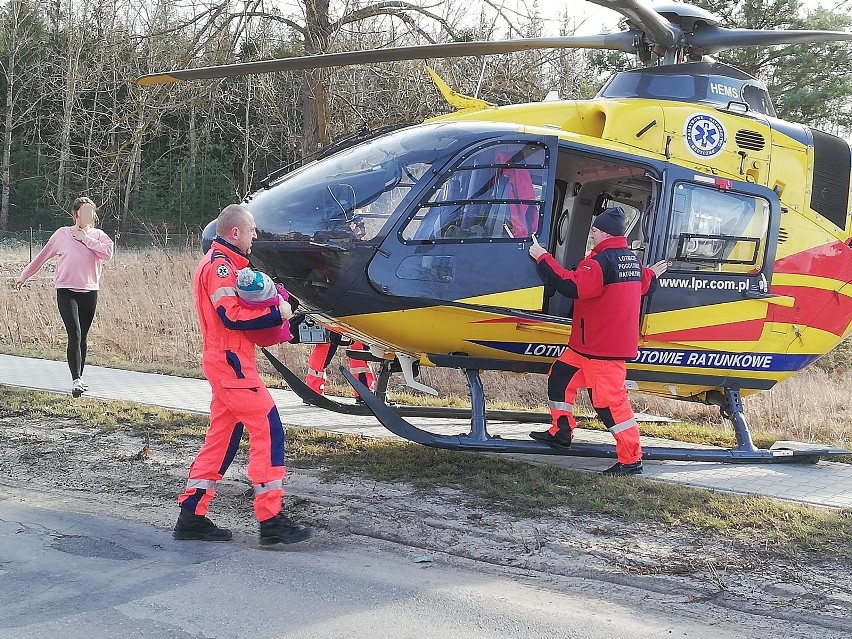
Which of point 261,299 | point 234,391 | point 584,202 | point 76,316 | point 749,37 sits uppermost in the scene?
point 749,37

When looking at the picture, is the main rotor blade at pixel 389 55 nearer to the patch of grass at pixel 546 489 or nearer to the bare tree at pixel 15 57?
the patch of grass at pixel 546 489

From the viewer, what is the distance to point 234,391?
5.10 m

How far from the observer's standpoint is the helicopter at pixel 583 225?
20.8 ft

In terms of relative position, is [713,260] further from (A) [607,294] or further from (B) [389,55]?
(B) [389,55]

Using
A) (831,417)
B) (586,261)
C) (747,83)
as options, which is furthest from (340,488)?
(831,417)

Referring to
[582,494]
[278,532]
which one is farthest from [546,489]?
[278,532]

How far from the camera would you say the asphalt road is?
393 centimetres

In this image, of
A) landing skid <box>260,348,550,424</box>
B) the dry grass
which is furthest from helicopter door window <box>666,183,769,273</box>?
the dry grass

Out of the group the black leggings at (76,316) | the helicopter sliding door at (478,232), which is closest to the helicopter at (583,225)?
the helicopter sliding door at (478,232)

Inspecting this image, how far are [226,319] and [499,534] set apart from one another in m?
2.03

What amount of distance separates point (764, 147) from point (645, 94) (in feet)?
3.48

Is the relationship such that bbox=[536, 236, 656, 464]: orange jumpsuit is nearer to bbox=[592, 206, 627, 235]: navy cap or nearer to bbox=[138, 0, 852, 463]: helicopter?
bbox=[592, 206, 627, 235]: navy cap

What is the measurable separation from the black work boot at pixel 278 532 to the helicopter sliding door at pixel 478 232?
6.00 feet

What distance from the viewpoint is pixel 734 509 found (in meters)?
5.97
